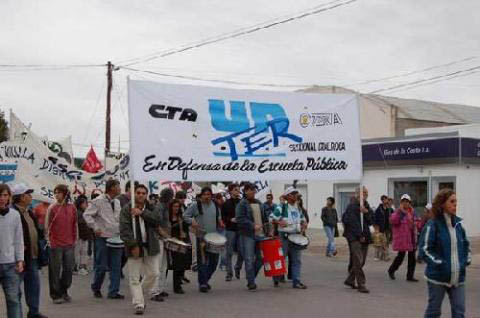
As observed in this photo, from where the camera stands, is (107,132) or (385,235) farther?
(107,132)

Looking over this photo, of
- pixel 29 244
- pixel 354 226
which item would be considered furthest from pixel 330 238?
pixel 29 244

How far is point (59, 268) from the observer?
10.9 metres

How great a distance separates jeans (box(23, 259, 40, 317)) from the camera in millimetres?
9008

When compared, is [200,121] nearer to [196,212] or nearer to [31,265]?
[196,212]

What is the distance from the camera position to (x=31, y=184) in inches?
680

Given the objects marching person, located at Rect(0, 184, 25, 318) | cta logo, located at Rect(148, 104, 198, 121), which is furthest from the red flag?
marching person, located at Rect(0, 184, 25, 318)

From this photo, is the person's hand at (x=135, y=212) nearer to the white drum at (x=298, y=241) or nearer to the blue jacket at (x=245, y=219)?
the blue jacket at (x=245, y=219)

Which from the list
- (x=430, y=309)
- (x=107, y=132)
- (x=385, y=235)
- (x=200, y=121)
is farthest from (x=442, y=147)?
(x=430, y=309)

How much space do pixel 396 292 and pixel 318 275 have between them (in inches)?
113

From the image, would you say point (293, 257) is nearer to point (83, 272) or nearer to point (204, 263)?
point (204, 263)

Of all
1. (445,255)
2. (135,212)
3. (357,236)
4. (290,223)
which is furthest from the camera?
(290,223)

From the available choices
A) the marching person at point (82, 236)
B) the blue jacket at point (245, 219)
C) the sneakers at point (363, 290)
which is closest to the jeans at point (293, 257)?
the blue jacket at point (245, 219)

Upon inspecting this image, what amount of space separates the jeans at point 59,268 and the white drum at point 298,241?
395 cm

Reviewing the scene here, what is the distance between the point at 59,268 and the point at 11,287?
2.94 m
